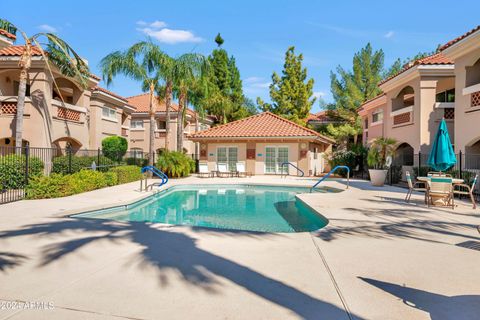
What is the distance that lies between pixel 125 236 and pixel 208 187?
42.7 ft

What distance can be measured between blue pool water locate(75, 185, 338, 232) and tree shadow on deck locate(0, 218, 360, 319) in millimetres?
2565

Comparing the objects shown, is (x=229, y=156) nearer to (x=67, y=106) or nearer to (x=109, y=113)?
(x=109, y=113)

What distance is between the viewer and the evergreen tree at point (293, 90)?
39.2 meters

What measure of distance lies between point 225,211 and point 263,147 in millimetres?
15110

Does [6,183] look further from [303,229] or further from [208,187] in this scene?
[303,229]

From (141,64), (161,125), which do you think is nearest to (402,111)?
(141,64)

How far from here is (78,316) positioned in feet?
10.3

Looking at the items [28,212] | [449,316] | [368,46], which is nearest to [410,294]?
[449,316]

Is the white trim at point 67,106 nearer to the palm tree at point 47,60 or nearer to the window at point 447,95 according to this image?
the palm tree at point 47,60

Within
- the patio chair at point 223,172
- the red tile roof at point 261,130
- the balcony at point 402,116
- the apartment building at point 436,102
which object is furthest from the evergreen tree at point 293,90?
the balcony at point 402,116

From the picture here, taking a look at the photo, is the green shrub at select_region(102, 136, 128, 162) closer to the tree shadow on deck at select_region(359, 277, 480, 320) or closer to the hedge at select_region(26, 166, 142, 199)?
the hedge at select_region(26, 166, 142, 199)

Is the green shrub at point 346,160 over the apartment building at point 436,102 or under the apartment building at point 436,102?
under

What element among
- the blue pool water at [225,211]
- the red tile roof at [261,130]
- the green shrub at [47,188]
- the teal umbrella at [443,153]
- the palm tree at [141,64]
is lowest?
the blue pool water at [225,211]

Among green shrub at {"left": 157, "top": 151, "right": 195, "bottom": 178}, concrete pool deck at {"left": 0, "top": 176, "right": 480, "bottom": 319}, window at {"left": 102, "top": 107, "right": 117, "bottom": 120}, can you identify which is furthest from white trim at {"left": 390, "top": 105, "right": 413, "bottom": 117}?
window at {"left": 102, "top": 107, "right": 117, "bottom": 120}
